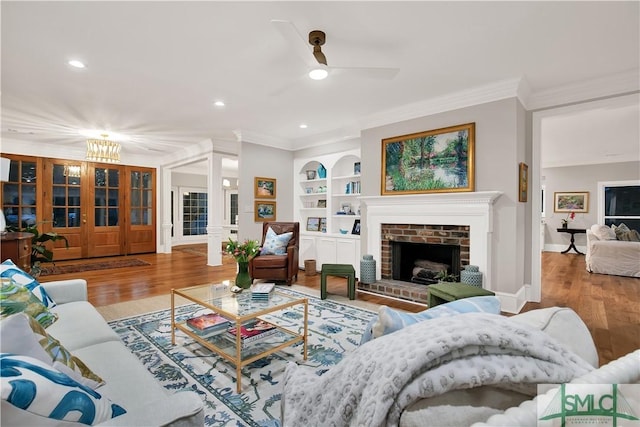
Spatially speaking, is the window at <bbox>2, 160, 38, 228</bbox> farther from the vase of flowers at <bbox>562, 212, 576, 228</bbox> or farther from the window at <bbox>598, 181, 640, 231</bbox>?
the window at <bbox>598, 181, 640, 231</bbox>

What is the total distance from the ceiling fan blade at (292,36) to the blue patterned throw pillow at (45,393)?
77.6 inches

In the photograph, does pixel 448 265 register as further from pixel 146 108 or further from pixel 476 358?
pixel 146 108

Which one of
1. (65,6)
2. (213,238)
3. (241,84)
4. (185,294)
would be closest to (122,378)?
(185,294)

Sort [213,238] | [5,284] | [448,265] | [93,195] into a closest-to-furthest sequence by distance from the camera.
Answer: [5,284]
[448,265]
[213,238]
[93,195]

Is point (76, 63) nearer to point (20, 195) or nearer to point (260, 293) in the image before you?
point (260, 293)

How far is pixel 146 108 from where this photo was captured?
414cm

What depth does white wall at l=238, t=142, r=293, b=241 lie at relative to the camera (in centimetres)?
536

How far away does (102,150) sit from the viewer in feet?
16.8

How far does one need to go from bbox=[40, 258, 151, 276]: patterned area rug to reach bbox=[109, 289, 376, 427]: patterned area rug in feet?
11.1

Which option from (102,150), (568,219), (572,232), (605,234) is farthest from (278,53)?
(568,219)

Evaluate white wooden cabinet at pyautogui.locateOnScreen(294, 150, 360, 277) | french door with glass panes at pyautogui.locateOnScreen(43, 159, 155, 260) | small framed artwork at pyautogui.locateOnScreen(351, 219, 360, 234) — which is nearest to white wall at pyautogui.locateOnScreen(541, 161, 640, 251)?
white wooden cabinet at pyautogui.locateOnScreen(294, 150, 360, 277)

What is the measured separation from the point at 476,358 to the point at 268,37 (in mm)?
2580

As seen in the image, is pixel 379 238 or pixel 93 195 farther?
pixel 93 195

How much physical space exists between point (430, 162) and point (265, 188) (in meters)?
2.97
